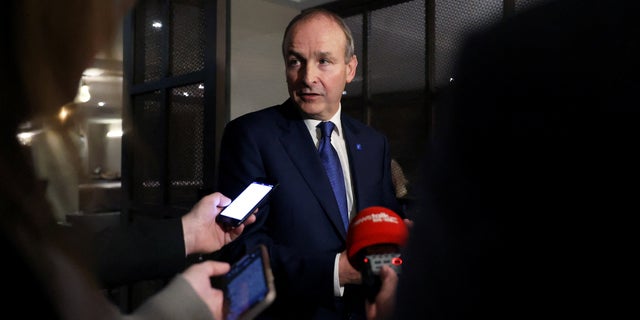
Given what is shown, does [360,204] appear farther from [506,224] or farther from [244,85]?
[244,85]

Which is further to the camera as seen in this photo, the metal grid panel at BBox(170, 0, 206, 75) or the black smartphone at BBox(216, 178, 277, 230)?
the metal grid panel at BBox(170, 0, 206, 75)

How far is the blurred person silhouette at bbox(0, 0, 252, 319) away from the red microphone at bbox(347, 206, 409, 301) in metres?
0.46

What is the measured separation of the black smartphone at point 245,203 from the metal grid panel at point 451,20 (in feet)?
4.09

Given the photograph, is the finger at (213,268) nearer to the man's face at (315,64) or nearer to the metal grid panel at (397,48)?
the man's face at (315,64)

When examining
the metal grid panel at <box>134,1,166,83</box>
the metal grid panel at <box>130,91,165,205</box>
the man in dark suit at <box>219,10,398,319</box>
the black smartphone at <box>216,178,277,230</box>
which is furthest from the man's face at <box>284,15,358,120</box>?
the metal grid panel at <box>134,1,166,83</box>

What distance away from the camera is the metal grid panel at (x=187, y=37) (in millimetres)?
2836

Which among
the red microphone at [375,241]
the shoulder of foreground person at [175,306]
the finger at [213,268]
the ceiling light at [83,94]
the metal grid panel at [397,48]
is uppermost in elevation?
Answer: the metal grid panel at [397,48]

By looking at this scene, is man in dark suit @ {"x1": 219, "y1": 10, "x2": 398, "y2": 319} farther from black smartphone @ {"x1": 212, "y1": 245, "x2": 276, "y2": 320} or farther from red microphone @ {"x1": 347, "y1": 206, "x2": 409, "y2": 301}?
black smartphone @ {"x1": 212, "y1": 245, "x2": 276, "y2": 320}

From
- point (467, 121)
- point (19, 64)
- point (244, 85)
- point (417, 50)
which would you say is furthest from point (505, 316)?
point (244, 85)

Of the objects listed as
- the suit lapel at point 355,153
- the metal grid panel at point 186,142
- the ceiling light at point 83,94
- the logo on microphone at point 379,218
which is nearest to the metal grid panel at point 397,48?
the suit lapel at point 355,153

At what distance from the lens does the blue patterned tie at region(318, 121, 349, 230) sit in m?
1.54

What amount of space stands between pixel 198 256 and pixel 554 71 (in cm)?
250

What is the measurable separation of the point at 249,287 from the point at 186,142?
224 cm

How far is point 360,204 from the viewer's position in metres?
1.54
